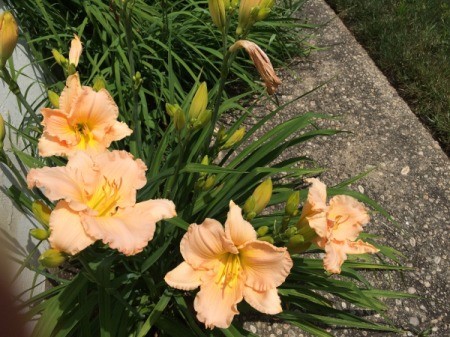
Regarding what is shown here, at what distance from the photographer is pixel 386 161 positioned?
2561mm

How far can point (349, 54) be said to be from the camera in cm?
308

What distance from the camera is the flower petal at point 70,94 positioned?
1.30 meters

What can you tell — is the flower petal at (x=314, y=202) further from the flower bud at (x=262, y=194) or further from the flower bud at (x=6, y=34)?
the flower bud at (x=6, y=34)

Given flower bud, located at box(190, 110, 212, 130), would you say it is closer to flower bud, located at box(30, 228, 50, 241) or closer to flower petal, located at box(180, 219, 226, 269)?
flower petal, located at box(180, 219, 226, 269)

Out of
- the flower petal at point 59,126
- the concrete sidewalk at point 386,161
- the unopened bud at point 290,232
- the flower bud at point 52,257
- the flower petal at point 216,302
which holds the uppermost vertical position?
the flower petal at point 59,126

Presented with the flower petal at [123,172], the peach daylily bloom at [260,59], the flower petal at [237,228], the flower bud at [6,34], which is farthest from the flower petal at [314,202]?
the flower bud at [6,34]

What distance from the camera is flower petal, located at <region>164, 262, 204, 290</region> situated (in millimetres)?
Result: 1191

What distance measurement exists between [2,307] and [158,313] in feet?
4.22

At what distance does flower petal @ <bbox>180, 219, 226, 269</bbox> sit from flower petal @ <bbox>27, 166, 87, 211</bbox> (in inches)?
→ 10.4

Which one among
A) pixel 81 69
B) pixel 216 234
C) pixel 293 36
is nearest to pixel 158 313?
pixel 216 234

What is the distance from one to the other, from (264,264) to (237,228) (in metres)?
0.12

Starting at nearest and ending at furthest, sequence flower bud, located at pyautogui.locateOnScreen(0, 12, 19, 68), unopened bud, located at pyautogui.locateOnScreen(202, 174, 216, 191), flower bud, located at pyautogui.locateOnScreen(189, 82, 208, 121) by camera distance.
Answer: flower bud, located at pyautogui.locateOnScreen(0, 12, 19, 68) < flower bud, located at pyautogui.locateOnScreen(189, 82, 208, 121) < unopened bud, located at pyautogui.locateOnScreen(202, 174, 216, 191)

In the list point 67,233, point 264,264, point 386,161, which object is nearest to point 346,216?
point 264,264

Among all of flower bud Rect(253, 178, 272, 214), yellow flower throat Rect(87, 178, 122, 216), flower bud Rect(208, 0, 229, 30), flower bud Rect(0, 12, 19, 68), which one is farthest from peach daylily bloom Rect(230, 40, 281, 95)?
flower bud Rect(0, 12, 19, 68)
